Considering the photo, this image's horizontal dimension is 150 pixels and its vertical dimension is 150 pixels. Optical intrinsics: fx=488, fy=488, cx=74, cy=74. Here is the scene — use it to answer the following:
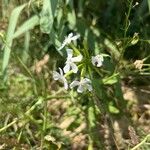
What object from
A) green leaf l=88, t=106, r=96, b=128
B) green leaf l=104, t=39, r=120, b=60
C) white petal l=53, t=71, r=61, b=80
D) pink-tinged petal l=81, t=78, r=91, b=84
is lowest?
green leaf l=88, t=106, r=96, b=128

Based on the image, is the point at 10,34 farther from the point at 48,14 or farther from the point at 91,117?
the point at 91,117

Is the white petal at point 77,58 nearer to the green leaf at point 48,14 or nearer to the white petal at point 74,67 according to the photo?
the white petal at point 74,67

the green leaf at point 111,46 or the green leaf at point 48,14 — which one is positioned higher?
the green leaf at point 48,14

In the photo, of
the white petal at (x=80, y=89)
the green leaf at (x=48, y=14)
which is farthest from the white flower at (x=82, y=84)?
the green leaf at (x=48, y=14)

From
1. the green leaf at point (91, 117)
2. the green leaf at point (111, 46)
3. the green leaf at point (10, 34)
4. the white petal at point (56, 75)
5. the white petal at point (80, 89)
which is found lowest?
the green leaf at point (91, 117)

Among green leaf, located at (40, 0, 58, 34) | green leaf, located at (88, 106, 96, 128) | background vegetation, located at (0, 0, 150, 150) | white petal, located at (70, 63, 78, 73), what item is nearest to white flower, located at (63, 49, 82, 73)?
white petal, located at (70, 63, 78, 73)

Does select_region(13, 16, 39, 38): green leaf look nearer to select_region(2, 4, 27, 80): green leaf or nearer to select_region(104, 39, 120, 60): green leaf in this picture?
select_region(2, 4, 27, 80): green leaf

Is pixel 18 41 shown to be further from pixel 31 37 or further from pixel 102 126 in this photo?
pixel 102 126

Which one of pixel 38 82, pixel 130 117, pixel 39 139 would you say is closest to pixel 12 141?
pixel 39 139

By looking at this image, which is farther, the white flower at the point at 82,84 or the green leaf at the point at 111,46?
the green leaf at the point at 111,46
